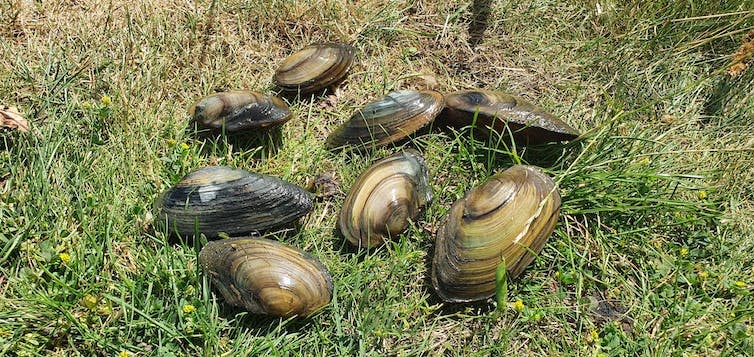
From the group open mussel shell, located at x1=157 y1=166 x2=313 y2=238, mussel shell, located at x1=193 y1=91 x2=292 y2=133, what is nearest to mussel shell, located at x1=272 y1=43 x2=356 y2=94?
mussel shell, located at x1=193 y1=91 x2=292 y2=133

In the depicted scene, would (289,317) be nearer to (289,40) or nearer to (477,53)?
(289,40)

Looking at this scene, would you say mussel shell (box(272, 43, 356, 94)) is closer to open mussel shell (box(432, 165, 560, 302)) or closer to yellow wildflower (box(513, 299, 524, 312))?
open mussel shell (box(432, 165, 560, 302))

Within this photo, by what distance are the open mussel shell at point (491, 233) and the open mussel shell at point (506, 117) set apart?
0.33 metres

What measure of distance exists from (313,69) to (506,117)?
1.10 metres

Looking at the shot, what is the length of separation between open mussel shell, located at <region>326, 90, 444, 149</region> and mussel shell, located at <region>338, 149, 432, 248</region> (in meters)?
0.21

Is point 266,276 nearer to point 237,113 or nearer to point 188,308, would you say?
point 188,308

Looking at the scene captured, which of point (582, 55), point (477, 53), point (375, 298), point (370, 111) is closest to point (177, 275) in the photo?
point (375, 298)

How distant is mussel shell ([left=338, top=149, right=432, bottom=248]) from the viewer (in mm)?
3109

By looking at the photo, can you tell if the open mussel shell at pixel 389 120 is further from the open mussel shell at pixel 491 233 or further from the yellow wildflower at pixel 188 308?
the yellow wildflower at pixel 188 308

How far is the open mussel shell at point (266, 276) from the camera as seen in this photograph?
2764 mm

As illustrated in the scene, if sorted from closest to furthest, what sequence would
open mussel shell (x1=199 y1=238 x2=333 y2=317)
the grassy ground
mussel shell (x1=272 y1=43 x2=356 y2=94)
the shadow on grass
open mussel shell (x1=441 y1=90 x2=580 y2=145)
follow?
open mussel shell (x1=199 y1=238 x2=333 y2=317)
the grassy ground
open mussel shell (x1=441 y1=90 x2=580 y2=145)
mussel shell (x1=272 y1=43 x2=356 y2=94)
the shadow on grass

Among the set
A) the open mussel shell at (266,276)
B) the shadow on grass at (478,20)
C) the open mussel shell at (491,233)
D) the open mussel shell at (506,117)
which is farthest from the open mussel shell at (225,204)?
the shadow on grass at (478,20)

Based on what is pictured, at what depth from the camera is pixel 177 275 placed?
2.97 metres

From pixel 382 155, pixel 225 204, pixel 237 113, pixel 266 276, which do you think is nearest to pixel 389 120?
pixel 382 155
